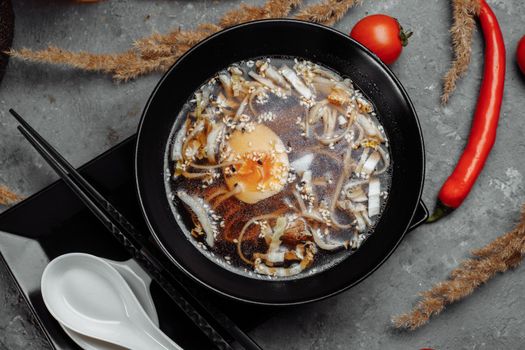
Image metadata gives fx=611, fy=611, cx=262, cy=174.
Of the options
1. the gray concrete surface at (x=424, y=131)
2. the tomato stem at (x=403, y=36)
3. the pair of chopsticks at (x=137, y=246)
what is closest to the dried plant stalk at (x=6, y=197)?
the gray concrete surface at (x=424, y=131)

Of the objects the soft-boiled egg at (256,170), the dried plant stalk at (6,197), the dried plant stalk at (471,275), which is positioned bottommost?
the dried plant stalk at (471,275)

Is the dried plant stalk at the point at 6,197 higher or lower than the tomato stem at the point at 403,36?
lower

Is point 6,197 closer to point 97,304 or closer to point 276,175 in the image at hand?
point 97,304

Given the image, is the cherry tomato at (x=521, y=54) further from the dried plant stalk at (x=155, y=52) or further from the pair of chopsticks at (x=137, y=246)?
the pair of chopsticks at (x=137, y=246)

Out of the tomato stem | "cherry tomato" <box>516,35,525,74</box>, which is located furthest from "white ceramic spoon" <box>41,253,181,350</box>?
"cherry tomato" <box>516,35,525,74</box>

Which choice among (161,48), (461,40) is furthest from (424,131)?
(161,48)

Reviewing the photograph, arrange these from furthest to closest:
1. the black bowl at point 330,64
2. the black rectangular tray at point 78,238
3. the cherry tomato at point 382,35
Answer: the cherry tomato at point 382,35, the black rectangular tray at point 78,238, the black bowl at point 330,64
